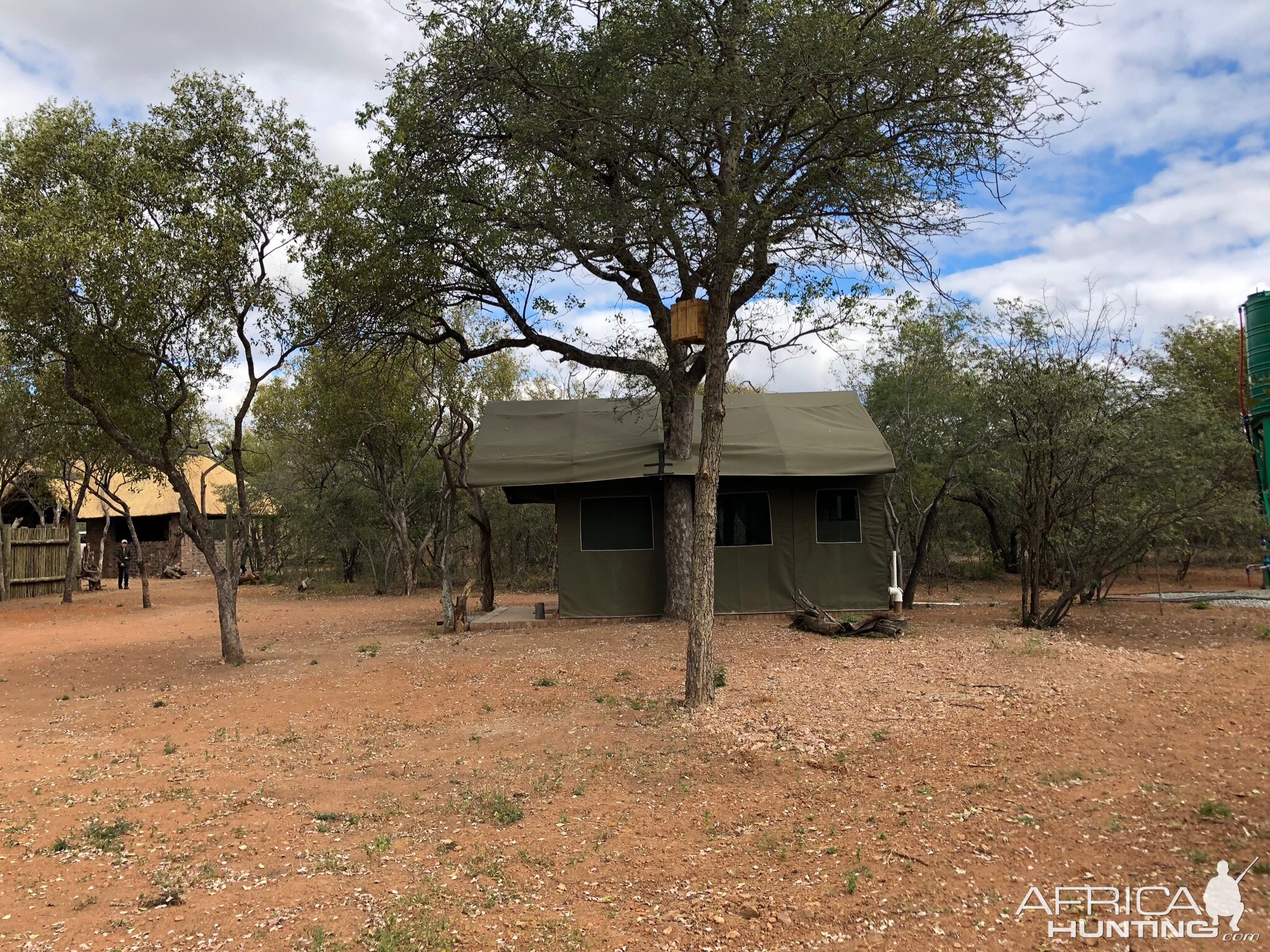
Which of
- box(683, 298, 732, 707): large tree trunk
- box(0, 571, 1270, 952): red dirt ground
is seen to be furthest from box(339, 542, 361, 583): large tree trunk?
box(683, 298, 732, 707): large tree trunk

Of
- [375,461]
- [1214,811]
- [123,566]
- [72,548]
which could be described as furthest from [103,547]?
[1214,811]

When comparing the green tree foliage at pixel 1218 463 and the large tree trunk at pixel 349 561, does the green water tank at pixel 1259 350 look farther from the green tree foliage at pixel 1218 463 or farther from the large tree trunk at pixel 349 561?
the large tree trunk at pixel 349 561

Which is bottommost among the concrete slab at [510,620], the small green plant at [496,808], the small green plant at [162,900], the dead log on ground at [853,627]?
the small green plant at [162,900]

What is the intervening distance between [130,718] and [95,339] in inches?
190

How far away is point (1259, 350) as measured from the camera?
10281mm

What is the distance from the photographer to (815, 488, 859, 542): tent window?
1352 cm

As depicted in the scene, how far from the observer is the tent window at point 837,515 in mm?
13516

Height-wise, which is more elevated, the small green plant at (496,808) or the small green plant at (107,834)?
the small green plant at (496,808)

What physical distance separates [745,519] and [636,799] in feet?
28.5

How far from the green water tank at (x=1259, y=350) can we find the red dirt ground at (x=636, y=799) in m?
2.92

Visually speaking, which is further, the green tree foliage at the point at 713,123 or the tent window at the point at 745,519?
the tent window at the point at 745,519

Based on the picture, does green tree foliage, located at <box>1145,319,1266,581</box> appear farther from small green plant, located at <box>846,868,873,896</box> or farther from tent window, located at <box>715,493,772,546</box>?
small green plant, located at <box>846,868,873,896</box>

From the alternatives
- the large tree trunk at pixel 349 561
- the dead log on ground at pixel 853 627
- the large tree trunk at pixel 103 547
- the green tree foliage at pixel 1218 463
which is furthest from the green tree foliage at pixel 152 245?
the large tree trunk at pixel 103 547

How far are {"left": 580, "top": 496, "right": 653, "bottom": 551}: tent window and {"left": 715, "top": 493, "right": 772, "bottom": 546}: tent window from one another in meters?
1.18
